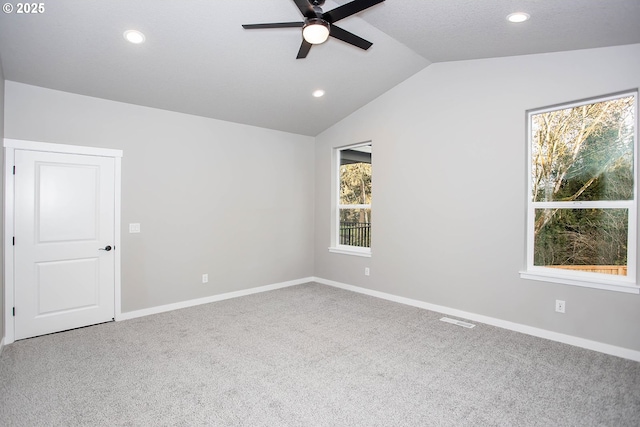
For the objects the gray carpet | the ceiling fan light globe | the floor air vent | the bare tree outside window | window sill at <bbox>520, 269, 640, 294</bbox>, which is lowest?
the gray carpet

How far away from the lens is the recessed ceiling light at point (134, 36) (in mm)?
2922

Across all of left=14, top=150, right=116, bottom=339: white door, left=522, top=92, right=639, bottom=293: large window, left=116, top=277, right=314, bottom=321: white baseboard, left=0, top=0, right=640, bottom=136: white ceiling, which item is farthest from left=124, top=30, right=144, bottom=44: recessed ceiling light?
left=522, top=92, right=639, bottom=293: large window

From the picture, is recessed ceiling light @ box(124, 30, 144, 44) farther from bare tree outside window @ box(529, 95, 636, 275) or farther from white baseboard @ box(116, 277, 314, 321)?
bare tree outside window @ box(529, 95, 636, 275)

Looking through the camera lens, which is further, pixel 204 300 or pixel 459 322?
pixel 204 300

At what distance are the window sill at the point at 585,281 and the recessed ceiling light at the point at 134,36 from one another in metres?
4.41

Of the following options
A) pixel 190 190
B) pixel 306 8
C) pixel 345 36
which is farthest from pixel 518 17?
pixel 190 190

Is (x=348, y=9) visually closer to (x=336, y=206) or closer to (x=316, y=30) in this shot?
(x=316, y=30)

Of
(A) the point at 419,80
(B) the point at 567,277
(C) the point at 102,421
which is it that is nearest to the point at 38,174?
(C) the point at 102,421

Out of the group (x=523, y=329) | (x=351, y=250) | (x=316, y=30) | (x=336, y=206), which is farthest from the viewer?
(x=336, y=206)

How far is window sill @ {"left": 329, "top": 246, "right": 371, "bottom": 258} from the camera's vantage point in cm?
530

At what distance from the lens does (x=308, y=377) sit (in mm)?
2693

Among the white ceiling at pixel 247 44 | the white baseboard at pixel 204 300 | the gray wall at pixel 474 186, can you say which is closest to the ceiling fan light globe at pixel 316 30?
the white ceiling at pixel 247 44

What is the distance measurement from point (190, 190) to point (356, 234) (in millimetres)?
2674

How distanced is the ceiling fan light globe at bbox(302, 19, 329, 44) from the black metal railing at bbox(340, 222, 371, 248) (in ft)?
11.1
